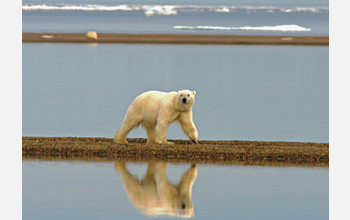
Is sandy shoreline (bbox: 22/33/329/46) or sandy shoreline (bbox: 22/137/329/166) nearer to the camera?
sandy shoreline (bbox: 22/137/329/166)

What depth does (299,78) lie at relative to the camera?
120ft

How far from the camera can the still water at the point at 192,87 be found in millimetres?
20031

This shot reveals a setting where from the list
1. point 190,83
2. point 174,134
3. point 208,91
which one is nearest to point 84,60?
point 190,83

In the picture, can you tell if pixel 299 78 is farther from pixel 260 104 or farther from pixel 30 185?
pixel 30 185

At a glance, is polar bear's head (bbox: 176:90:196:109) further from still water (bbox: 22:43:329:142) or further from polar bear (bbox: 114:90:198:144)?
still water (bbox: 22:43:329:142)

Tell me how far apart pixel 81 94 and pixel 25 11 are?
342 feet

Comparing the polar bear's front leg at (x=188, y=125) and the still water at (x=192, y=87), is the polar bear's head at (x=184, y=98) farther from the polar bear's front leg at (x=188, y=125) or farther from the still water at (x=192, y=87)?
the still water at (x=192, y=87)

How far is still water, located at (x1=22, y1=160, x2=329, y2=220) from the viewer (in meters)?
10.2

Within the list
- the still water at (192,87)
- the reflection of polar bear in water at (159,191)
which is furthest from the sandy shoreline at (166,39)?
the reflection of polar bear in water at (159,191)

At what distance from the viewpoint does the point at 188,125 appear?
15.6 m

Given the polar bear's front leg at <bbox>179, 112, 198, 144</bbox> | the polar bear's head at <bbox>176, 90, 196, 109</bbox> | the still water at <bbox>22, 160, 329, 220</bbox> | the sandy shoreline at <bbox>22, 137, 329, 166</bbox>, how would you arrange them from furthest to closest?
the polar bear's front leg at <bbox>179, 112, 198, 144</bbox> → the polar bear's head at <bbox>176, 90, 196, 109</bbox> → the sandy shoreline at <bbox>22, 137, 329, 166</bbox> → the still water at <bbox>22, 160, 329, 220</bbox>

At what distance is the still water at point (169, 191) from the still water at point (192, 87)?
4.97m

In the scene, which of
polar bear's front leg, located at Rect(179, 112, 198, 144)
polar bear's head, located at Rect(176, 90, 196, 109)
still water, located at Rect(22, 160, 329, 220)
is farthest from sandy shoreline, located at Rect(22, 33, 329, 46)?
still water, located at Rect(22, 160, 329, 220)

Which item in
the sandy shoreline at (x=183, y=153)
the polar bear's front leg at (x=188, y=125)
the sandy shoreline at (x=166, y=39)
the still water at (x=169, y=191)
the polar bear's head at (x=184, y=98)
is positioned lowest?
the still water at (x=169, y=191)
